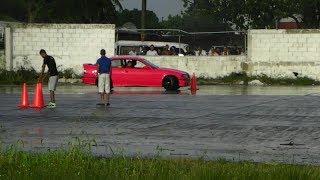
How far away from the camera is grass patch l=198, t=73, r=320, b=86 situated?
130 ft

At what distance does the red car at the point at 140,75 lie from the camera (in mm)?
33125

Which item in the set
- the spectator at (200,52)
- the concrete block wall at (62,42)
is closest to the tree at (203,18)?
the spectator at (200,52)

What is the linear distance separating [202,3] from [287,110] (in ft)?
257

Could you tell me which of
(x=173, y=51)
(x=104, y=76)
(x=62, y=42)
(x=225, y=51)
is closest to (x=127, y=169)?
(x=104, y=76)

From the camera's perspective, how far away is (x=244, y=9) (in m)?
72.2

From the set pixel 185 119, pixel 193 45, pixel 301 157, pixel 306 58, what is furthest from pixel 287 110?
pixel 193 45

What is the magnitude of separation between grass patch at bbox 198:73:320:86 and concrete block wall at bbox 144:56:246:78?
0.34 m

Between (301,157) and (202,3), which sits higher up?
(202,3)

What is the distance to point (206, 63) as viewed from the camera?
40.6m

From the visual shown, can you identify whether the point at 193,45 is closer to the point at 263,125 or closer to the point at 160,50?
the point at 160,50

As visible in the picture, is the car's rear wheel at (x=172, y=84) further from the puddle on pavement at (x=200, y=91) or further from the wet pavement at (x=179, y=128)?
the wet pavement at (x=179, y=128)

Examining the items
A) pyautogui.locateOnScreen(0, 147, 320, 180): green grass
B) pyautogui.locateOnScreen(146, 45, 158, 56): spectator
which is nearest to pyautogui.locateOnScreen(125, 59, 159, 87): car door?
pyautogui.locateOnScreen(146, 45, 158, 56): spectator

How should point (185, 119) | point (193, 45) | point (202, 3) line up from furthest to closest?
point (202, 3)
point (193, 45)
point (185, 119)

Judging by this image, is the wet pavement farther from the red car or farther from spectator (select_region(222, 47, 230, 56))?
spectator (select_region(222, 47, 230, 56))
